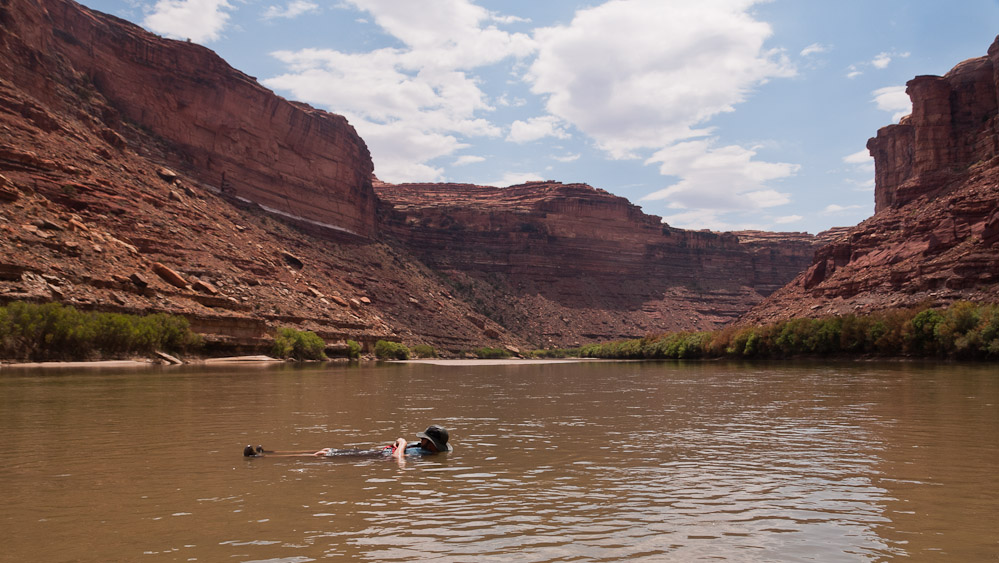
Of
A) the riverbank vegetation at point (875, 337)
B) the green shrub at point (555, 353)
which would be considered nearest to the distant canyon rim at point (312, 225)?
the green shrub at point (555, 353)

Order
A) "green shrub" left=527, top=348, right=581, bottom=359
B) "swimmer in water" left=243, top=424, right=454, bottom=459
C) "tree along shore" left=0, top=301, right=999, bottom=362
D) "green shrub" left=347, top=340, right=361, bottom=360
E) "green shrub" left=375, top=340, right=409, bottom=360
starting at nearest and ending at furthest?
"swimmer in water" left=243, top=424, right=454, bottom=459 → "tree along shore" left=0, top=301, right=999, bottom=362 → "green shrub" left=347, top=340, right=361, bottom=360 → "green shrub" left=375, top=340, right=409, bottom=360 → "green shrub" left=527, top=348, right=581, bottom=359

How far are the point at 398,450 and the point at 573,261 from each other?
162 metres

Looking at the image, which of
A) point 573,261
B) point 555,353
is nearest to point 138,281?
point 555,353

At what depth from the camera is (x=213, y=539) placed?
7961 millimetres

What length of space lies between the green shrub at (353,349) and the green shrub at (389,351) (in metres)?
5.18

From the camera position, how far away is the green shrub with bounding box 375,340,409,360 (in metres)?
86.2

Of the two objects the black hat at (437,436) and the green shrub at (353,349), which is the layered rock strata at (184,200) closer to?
the green shrub at (353,349)

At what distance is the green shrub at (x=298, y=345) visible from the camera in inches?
2552

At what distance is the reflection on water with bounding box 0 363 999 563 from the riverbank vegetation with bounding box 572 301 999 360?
110ft

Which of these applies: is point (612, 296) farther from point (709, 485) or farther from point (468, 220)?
point (709, 485)

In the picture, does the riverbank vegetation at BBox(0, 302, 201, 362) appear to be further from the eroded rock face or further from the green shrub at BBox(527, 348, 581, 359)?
the eroded rock face

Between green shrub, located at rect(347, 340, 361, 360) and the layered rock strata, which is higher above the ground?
the layered rock strata

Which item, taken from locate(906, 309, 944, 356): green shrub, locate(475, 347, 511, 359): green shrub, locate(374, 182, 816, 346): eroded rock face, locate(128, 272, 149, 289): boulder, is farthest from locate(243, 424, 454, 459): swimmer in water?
locate(374, 182, 816, 346): eroded rock face

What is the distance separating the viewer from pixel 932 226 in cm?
7894
